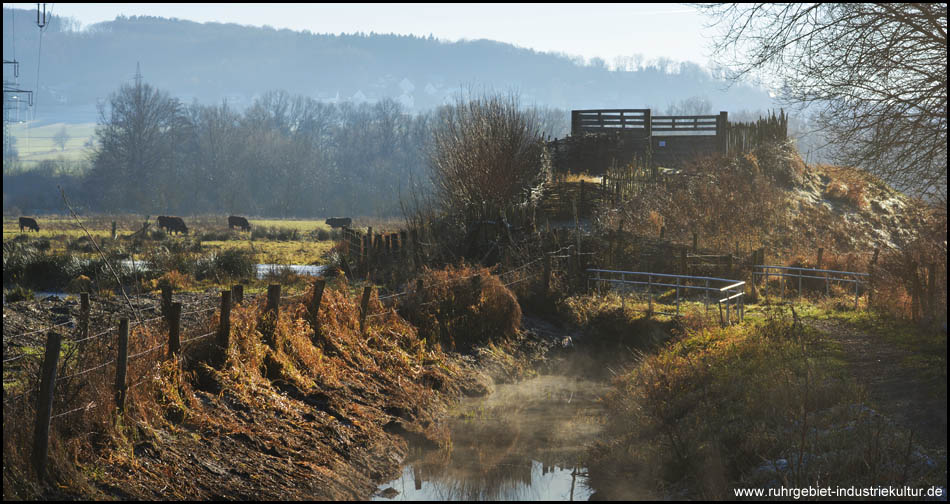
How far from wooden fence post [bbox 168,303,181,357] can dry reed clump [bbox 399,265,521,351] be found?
602 centimetres

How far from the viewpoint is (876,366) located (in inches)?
485

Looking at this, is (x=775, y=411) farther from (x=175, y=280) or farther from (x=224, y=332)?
(x=175, y=280)

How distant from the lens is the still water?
1070 centimetres

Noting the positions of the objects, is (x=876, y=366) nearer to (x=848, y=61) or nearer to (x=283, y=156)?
(x=848, y=61)

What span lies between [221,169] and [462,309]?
95041 mm

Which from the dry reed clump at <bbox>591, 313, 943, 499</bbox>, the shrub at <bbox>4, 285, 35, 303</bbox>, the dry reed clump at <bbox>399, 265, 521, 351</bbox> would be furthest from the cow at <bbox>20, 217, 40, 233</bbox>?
Answer: the dry reed clump at <bbox>591, 313, 943, 499</bbox>

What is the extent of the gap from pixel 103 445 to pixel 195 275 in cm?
1794

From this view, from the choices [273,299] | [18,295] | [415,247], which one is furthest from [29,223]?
[273,299]

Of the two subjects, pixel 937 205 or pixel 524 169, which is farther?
pixel 524 169

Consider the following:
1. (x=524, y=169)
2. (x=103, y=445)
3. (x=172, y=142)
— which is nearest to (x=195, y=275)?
(x=524, y=169)

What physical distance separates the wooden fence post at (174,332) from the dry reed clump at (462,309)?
6.02 meters

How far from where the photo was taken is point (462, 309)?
672 inches

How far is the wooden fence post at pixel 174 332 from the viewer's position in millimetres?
10445

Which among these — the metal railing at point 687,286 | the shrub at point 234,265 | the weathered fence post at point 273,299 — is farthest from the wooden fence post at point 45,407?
the shrub at point 234,265
